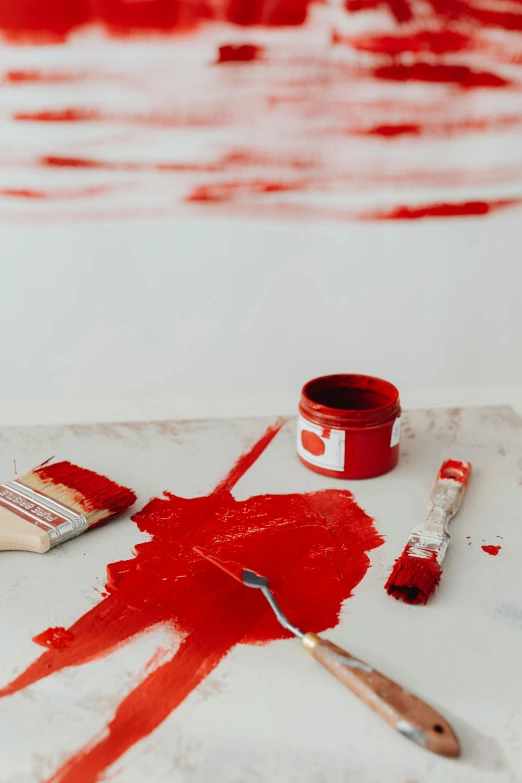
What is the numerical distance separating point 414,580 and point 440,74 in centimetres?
89

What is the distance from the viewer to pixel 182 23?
1219 millimetres

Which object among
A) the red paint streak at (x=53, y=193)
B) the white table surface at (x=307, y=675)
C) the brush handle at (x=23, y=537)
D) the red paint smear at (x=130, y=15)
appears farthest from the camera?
the red paint streak at (x=53, y=193)

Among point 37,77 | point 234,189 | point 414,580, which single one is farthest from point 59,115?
point 414,580

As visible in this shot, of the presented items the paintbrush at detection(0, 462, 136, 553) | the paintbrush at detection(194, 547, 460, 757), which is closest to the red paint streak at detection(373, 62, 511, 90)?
the paintbrush at detection(0, 462, 136, 553)

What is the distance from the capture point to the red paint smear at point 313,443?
1.12 m

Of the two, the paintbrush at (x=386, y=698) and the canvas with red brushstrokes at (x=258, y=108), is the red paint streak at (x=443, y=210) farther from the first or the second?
the paintbrush at (x=386, y=698)

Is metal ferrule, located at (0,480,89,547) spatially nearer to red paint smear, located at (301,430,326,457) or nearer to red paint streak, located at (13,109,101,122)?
red paint smear, located at (301,430,326,457)

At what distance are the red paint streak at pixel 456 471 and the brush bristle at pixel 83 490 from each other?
17.6 inches

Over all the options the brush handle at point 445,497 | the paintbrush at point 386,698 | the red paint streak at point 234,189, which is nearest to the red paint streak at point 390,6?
A: the red paint streak at point 234,189

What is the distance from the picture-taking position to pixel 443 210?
1.38 meters

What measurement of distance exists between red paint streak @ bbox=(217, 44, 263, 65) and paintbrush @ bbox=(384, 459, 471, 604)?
734 mm

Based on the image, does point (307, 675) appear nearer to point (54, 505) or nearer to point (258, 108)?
point (54, 505)

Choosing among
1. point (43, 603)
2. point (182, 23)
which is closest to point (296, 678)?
point (43, 603)

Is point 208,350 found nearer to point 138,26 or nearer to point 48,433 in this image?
point 48,433
